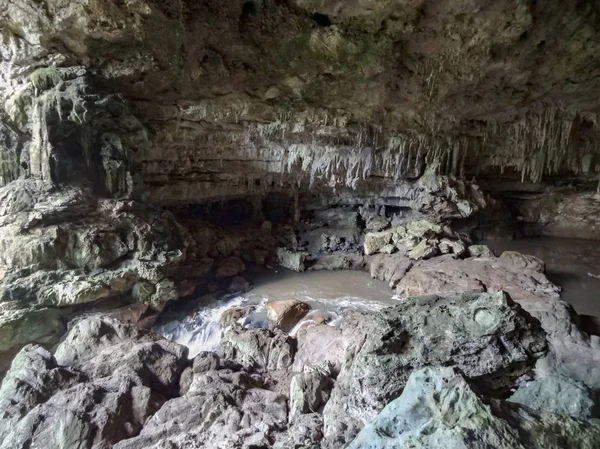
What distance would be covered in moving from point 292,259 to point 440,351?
6.10 meters

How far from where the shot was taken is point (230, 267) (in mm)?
8336

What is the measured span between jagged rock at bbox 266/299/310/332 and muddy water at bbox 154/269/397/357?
16 centimetres

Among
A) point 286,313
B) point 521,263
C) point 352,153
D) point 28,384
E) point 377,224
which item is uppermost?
point 352,153

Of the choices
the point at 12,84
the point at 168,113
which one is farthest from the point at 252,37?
the point at 12,84

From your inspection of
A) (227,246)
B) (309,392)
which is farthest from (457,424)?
(227,246)

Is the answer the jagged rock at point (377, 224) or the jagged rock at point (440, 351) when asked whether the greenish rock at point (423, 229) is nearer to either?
the jagged rock at point (377, 224)

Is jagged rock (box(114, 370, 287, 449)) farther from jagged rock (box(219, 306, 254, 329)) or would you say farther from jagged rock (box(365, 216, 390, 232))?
jagged rock (box(365, 216, 390, 232))

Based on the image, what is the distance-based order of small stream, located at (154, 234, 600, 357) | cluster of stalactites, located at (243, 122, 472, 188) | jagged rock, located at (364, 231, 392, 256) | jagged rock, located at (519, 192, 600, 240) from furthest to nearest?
jagged rock, located at (519, 192, 600, 240) → jagged rock, located at (364, 231, 392, 256) → cluster of stalactites, located at (243, 122, 472, 188) → small stream, located at (154, 234, 600, 357)

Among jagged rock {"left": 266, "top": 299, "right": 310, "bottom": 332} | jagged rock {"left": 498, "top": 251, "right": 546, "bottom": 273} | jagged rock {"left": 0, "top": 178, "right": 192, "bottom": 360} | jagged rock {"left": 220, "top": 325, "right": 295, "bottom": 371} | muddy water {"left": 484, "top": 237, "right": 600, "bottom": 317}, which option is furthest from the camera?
jagged rock {"left": 498, "top": 251, "right": 546, "bottom": 273}

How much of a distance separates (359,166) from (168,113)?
4.58 m

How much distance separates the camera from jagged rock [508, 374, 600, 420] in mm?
2836

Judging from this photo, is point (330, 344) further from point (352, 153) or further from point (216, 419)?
point (352, 153)

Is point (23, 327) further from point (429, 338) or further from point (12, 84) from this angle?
point (429, 338)

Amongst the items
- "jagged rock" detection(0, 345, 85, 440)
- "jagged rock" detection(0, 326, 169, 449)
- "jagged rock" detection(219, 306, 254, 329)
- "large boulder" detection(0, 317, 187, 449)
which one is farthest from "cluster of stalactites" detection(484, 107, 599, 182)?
"jagged rock" detection(0, 345, 85, 440)
